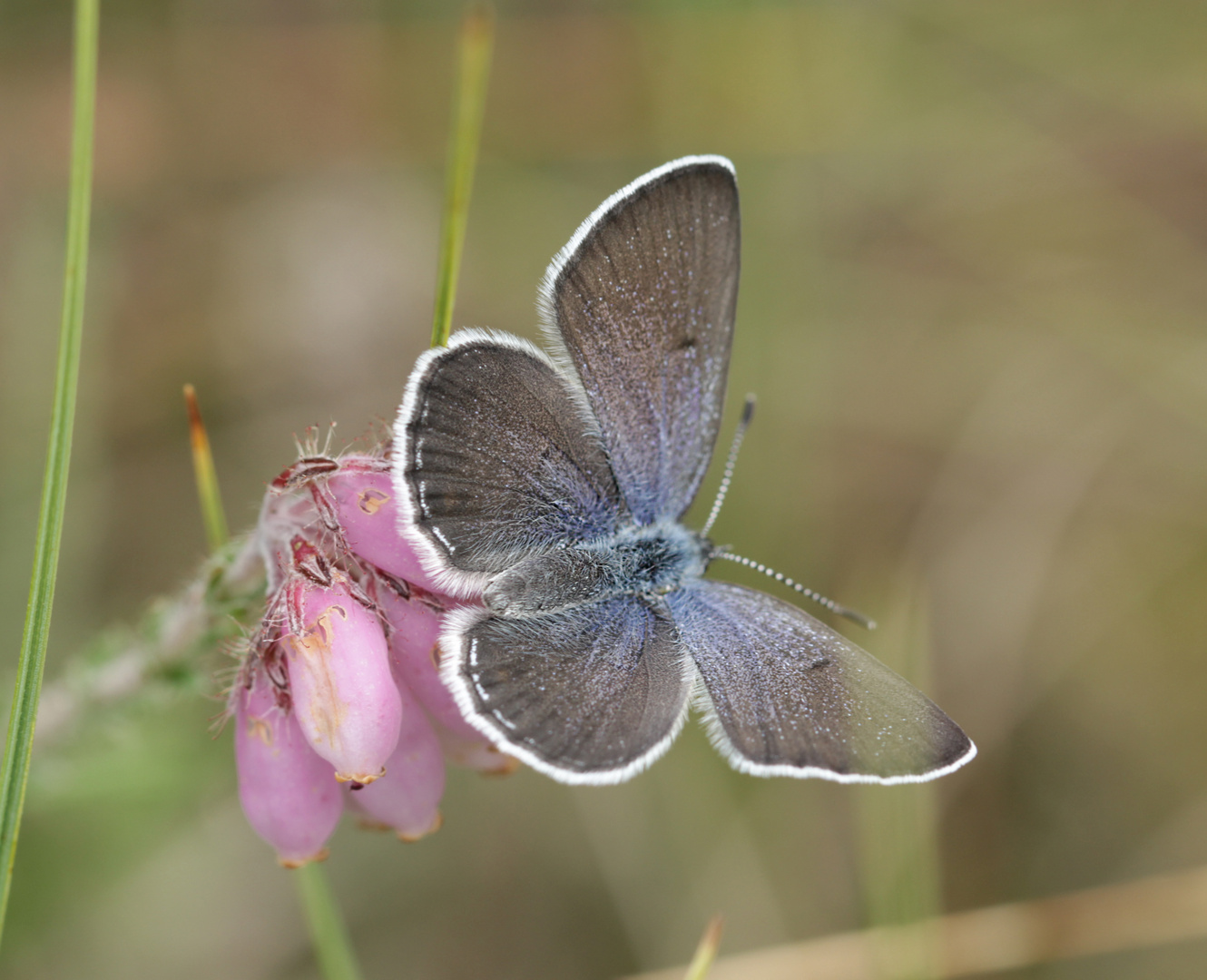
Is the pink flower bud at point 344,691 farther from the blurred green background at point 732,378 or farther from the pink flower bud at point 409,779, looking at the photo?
the blurred green background at point 732,378

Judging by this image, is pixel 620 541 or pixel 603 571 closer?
pixel 603 571

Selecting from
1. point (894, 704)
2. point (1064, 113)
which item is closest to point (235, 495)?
point (894, 704)

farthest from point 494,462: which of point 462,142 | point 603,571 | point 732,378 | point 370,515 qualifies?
point 732,378

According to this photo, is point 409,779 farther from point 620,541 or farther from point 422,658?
point 620,541

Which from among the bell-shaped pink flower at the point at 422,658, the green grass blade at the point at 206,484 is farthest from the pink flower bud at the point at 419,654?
the green grass blade at the point at 206,484

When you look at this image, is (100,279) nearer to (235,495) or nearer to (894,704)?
(235,495)

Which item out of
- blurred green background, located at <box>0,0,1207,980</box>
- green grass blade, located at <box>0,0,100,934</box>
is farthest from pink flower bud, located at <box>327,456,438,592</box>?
blurred green background, located at <box>0,0,1207,980</box>

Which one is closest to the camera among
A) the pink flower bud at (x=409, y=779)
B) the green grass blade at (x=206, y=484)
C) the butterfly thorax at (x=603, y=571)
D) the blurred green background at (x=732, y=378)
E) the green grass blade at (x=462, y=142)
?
the green grass blade at (x=462, y=142)
